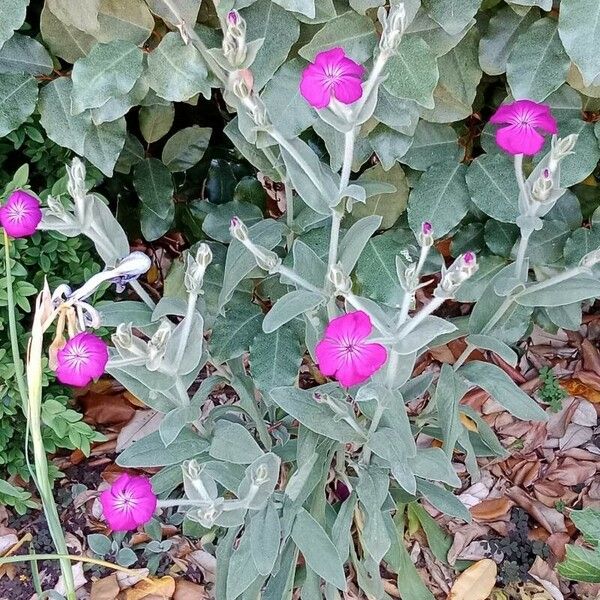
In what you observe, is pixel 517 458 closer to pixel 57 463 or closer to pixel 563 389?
pixel 563 389

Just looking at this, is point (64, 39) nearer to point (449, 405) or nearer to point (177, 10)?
point (177, 10)

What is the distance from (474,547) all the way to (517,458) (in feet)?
0.65

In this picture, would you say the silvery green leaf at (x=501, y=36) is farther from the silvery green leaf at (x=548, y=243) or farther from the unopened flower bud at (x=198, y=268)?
the unopened flower bud at (x=198, y=268)

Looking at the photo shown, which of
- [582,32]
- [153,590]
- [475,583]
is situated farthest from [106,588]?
[582,32]

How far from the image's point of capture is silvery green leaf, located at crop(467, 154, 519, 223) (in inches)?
40.6

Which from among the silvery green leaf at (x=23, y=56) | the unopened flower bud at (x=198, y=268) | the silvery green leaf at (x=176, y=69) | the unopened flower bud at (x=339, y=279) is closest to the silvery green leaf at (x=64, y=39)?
the silvery green leaf at (x=23, y=56)

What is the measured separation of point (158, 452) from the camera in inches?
39.6

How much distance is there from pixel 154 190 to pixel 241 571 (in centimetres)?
58

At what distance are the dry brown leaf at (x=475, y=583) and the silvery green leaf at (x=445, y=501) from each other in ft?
0.61

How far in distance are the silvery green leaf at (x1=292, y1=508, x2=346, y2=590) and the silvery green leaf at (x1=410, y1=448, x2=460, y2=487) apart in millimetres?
149

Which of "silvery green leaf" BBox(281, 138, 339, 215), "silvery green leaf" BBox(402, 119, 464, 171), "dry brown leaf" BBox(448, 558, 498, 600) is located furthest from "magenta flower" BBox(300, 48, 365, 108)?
"dry brown leaf" BBox(448, 558, 498, 600)

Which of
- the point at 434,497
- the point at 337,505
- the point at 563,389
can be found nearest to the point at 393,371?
the point at 434,497

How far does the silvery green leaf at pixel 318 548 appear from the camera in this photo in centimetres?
97

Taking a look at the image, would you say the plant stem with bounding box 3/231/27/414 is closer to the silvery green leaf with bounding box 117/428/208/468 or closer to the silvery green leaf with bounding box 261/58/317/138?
the silvery green leaf with bounding box 117/428/208/468
